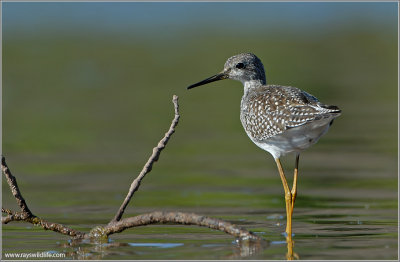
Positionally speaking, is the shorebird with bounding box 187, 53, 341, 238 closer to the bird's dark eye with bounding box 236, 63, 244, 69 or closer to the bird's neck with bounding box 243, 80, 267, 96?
the bird's neck with bounding box 243, 80, 267, 96

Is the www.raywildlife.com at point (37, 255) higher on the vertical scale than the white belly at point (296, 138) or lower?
lower

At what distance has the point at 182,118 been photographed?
61.5 feet

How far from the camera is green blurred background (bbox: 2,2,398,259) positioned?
12125 millimetres

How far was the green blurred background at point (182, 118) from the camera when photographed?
39.8ft

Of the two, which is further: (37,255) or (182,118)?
(182,118)

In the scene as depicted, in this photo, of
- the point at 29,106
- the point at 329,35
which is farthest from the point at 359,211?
the point at 329,35

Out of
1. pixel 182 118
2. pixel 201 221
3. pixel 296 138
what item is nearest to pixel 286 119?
pixel 296 138

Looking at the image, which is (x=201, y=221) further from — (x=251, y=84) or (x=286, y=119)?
(x=251, y=84)

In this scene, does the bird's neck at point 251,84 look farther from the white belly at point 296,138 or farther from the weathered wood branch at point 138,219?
the weathered wood branch at point 138,219

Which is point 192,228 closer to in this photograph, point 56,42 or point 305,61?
point 305,61

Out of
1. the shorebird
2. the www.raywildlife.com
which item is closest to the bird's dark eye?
the shorebird

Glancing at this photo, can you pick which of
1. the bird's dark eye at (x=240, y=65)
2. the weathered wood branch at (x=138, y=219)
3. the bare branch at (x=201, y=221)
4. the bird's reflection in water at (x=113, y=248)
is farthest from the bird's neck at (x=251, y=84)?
the bare branch at (x=201, y=221)

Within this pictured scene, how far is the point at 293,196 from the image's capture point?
1054 centimetres

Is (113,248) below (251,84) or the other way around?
below
